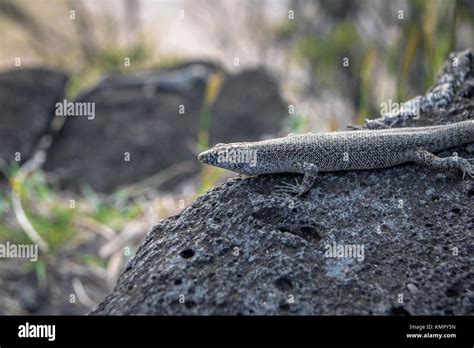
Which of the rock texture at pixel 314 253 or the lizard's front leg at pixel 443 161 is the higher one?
the lizard's front leg at pixel 443 161

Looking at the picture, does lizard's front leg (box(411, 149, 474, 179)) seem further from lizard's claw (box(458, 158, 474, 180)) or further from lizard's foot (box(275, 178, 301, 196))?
lizard's foot (box(275, 178, 301, 196))

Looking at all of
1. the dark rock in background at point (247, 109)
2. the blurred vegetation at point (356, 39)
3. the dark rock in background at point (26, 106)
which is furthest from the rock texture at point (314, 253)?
the dark rock in background at point (26, 106)

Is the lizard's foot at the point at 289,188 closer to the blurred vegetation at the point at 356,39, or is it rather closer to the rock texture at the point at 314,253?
the rock texture at the point at 314,253

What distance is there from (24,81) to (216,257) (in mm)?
10110

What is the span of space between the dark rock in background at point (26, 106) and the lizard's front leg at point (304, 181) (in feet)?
24.9

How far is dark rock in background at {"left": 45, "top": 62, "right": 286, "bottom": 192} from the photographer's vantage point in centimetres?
1074

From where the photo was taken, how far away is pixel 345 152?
4207 millimetres

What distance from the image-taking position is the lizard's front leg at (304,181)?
3.88 meters

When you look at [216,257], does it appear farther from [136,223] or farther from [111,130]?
[111,130]

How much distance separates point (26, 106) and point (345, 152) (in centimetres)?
886

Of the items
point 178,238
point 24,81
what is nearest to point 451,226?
point 178,238

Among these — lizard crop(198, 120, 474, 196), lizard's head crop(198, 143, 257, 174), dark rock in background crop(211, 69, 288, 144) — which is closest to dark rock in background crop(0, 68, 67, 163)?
dark rock in background crop(211, 69, 288, 144)

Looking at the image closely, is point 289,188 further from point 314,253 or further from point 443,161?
point 443,161

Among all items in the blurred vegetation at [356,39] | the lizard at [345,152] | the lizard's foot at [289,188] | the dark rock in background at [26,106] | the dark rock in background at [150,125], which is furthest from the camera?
the dark rock in background at [150,125]
